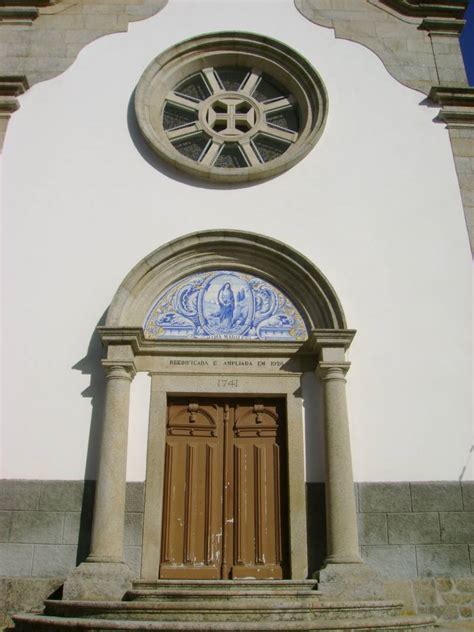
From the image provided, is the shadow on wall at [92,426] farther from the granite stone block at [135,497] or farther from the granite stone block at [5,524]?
the granite stone block at [5,524]

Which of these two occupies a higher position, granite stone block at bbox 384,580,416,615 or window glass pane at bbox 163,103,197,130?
window glass pane at bbox 163,103,197,130

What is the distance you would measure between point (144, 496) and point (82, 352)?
5.63 ft

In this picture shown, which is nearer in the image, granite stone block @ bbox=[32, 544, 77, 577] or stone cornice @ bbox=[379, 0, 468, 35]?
granite stone block @ bbox=[32, 544, 77, 577]

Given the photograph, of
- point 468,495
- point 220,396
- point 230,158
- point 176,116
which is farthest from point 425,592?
point 176,116

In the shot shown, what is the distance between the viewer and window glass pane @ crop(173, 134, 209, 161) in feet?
29.3

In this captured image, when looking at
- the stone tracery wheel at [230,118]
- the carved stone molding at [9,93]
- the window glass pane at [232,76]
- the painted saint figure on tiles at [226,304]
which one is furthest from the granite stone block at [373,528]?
the carved stone molding at [9,93]

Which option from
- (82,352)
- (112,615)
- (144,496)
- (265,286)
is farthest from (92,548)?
(265,286)

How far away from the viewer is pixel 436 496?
6902mm

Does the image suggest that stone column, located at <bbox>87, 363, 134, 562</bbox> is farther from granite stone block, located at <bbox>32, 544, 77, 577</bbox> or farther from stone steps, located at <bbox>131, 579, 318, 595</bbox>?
stone steps, located at <bbox>131, 579, 318, 595</bbox>

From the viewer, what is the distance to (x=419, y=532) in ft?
22.2

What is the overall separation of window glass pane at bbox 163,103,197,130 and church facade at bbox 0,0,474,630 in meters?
0.05

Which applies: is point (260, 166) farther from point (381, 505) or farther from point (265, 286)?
point (381, 505)

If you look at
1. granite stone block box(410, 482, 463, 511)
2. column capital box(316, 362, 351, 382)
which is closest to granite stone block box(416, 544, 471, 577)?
granite stone block box(410, 482, 463, 511)

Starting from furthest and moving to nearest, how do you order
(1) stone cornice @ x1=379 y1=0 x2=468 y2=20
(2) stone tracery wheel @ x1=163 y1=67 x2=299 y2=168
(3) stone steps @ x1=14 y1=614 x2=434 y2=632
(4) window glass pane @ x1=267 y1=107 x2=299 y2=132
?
1. (1) stone cornice @ x1=379 y1=0 x2=468 y2=20
2. (4) window glass pane @ x1=267 y1=107 x2=299 y2=132
3. (2) stone tracery wheel @ x1=163 y1=67 x2=299 y2=168
4. (3) stone steps @ x1=14 y1=614 x2=434 y2=632
